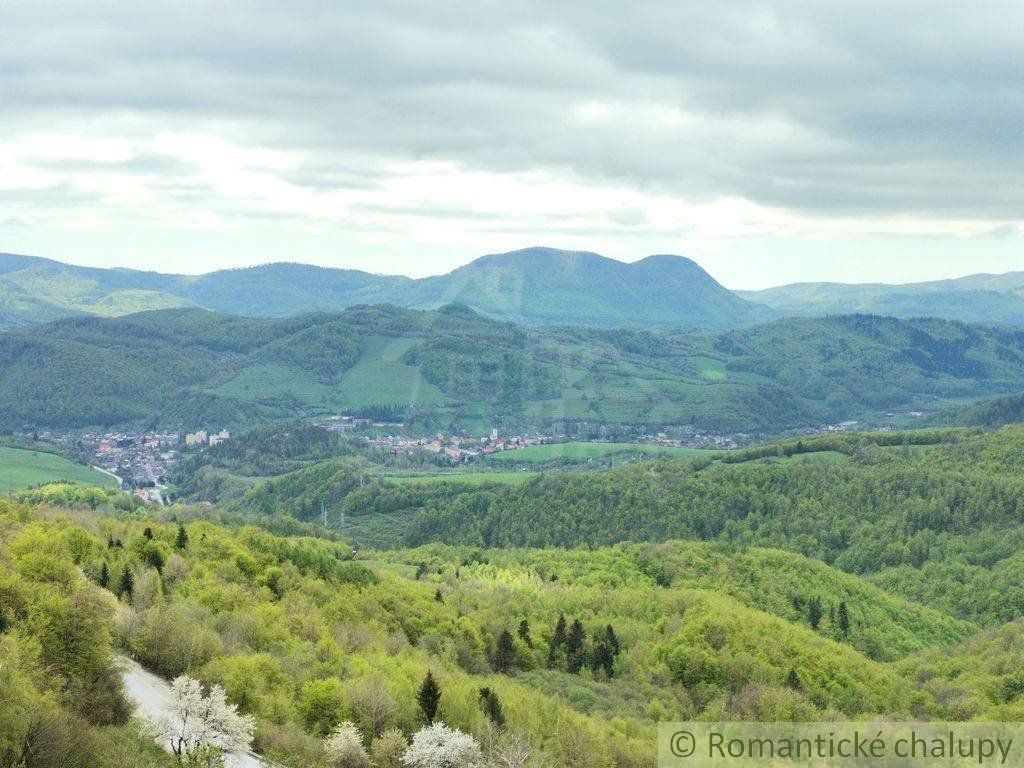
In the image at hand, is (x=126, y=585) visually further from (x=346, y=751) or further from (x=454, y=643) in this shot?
(x=454, y=643)

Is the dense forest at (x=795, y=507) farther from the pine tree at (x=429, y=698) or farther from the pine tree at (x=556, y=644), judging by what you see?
the pine tree at (x=429, y=698)

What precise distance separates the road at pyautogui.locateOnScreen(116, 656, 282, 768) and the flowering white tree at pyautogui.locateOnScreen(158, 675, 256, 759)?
0.59 m

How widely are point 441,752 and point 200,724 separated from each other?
320 inches

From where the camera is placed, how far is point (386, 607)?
6950cm

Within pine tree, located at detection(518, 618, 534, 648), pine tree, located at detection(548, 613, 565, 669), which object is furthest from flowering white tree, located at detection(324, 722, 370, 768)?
pine tree, located at detection(548, 613, 565, 669)

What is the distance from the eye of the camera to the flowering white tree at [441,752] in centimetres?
3303

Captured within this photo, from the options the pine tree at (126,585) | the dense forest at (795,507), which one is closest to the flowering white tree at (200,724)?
the pine tree at (126,585)

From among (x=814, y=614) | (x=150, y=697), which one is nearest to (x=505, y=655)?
(x=150, y=697)

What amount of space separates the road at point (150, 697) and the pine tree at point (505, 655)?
30.1 m

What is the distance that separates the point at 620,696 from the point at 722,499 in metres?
104

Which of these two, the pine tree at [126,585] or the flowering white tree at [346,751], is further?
the pine tree at [126,585]

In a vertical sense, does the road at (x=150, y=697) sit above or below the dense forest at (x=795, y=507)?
above

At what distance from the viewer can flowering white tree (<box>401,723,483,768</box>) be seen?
108 feet

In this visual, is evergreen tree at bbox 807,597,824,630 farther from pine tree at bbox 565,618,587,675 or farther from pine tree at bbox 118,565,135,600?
pine tree at bbox 118,565,135,600
